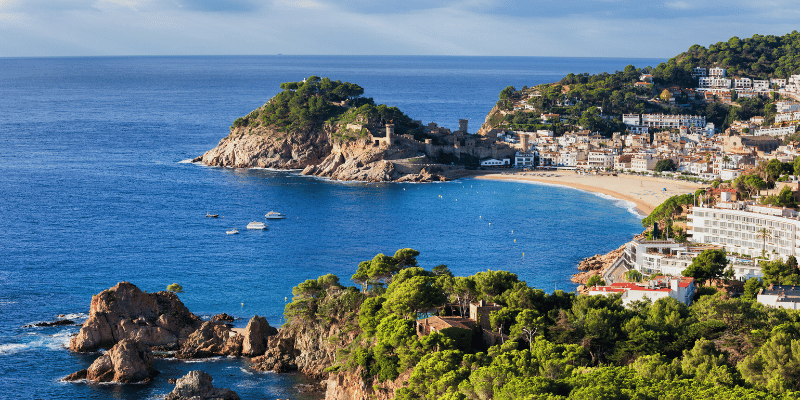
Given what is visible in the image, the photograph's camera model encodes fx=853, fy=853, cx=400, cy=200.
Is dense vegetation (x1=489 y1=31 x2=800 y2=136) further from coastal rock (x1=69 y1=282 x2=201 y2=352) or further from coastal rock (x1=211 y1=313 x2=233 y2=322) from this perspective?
coastal rock (x1=69 y1=282 x2=201 y2=352)

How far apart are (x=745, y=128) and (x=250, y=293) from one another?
266ft

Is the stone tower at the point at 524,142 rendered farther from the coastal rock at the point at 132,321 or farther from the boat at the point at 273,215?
the coastal rock at the point at 132,321

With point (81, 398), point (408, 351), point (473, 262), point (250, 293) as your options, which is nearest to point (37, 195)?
point (250, 293)

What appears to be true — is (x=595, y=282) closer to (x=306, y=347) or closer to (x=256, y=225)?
(x=306, y=347)

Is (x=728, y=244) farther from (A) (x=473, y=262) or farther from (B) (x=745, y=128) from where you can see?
(B) (x=745, y=128)

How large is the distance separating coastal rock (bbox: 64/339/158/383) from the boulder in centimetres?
460

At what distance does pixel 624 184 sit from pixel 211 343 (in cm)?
5973

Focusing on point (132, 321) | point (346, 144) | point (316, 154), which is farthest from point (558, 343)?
point (316, 154)

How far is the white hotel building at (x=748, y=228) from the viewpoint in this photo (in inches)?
1770

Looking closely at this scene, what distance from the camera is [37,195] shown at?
7969 centimetres

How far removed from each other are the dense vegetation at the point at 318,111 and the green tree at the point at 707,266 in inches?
2434

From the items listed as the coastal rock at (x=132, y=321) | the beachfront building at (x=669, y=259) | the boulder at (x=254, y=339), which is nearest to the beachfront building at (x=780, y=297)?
the beachfront building at (x=669, y=259)

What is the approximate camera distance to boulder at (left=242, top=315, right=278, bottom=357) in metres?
40.1

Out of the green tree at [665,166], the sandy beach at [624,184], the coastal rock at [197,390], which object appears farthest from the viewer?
the green tree at [665,166]
